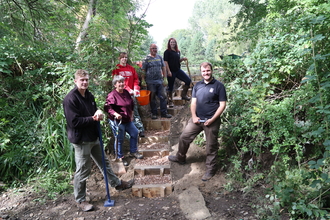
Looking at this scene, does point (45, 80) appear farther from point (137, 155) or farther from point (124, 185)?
point (124, 185)

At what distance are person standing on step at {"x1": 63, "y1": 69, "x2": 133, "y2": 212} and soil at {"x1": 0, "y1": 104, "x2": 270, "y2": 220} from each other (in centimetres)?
27

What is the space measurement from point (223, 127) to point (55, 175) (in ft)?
10.5

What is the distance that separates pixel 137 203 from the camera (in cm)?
347

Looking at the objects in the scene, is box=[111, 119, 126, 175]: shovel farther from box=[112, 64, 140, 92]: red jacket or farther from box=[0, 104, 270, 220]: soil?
box=[112, 64, 140, 92]: red jacket

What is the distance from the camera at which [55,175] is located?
13.2 feet

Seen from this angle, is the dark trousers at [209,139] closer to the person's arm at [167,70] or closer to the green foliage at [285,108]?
the green foliage at [285,108]

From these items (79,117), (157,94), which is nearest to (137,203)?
(79,117)

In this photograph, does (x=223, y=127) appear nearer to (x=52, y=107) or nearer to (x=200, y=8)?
(x=52, y=107)

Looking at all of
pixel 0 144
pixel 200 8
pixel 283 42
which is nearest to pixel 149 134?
pixel 0 144

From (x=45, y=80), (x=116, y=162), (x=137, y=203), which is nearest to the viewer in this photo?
(x=137, y=203)

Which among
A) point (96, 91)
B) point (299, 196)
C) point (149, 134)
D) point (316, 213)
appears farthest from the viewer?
point (149, 134)

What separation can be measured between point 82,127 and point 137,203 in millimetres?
1455

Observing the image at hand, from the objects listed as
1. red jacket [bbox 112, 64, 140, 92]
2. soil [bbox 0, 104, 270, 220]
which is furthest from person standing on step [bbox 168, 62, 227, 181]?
red jacket [bbox 112, 64, 140, 92]

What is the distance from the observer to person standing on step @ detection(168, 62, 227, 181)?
142 inches
